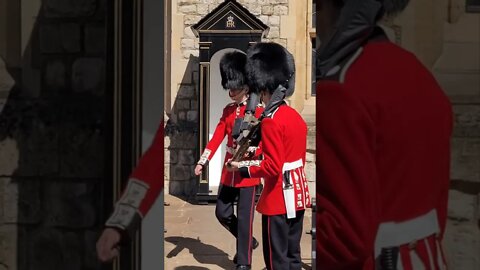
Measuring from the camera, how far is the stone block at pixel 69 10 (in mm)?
2291

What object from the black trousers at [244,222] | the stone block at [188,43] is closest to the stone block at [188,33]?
the stone block at [188,43]

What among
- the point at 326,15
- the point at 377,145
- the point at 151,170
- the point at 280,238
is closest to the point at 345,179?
the point at 377,145

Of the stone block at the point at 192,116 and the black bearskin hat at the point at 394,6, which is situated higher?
the black bearskin hat at the point at 394,6

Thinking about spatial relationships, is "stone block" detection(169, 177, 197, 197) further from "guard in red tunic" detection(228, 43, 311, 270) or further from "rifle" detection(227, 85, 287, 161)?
"guard in red tunic" detection(228, 43, 311, 270)

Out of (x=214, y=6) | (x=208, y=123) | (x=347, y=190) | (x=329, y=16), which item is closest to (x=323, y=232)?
(x=347, y=190)

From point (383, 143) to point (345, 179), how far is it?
0.52ft

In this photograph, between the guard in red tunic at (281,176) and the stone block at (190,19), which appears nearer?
the guard in red tunic at (281,176)

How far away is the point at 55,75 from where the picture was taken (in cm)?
231

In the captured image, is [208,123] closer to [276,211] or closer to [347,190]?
[276,211]

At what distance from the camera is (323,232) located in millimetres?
2113

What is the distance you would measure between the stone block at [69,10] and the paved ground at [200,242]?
241cm

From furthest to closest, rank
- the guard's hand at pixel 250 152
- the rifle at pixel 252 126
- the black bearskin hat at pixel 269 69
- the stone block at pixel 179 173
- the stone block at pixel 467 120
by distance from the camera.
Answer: the stone block at pixel 179 173 < the guard's hand at pixel 250 152 < the black bearskin hat at pixel 269 69 < the rifle at pixel 252 126 < the stone block at pixel 467 120

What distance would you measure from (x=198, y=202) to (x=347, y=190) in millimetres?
5072

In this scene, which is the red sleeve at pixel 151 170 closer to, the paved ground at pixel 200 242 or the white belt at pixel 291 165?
the white belt at pixel 291 165
